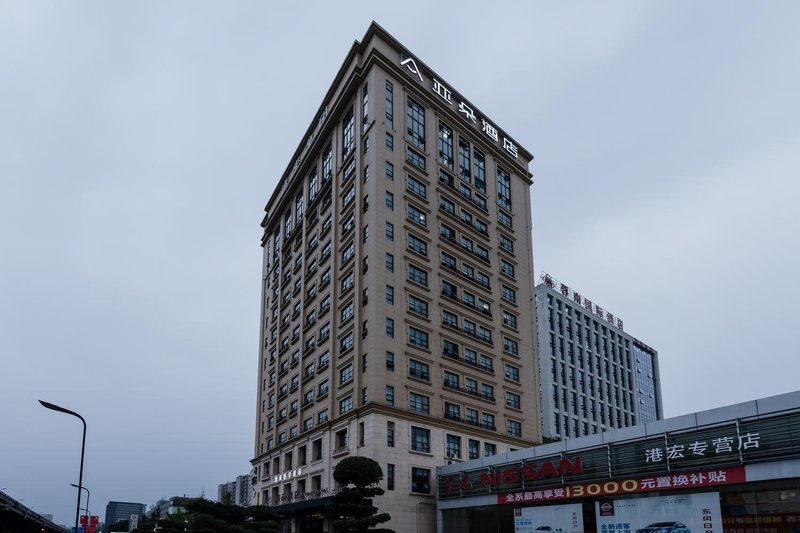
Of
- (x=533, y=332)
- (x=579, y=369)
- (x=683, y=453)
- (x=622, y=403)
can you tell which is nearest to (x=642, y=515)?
(x=683, y=453)

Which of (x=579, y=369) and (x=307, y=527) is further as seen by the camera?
(x=579, y=369)

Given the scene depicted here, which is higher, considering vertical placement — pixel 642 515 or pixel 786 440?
pixel 786 440

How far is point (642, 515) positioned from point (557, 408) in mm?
80885

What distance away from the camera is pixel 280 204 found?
9388 cm

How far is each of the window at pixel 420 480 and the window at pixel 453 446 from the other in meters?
3.60

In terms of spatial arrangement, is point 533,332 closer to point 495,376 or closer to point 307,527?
point 495,376

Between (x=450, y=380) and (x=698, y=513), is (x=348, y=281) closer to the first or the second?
(x=450, y=380)

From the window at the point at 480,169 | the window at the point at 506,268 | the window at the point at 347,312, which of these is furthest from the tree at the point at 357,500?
the window at the point at 480,169

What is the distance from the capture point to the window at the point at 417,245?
64.8 metres

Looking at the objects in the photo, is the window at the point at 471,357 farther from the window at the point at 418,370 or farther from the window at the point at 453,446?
the window at the point at 453,446

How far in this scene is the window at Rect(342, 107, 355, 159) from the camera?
7138 cm

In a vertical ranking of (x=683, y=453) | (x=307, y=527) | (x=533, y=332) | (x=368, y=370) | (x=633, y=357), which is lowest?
(x=307, y=527)

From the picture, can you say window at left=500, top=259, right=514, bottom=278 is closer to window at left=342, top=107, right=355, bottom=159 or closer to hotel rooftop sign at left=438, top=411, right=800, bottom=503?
window at left=342, top=107, right=355, bottom=159

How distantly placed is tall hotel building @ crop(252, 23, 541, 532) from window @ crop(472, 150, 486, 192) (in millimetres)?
181
